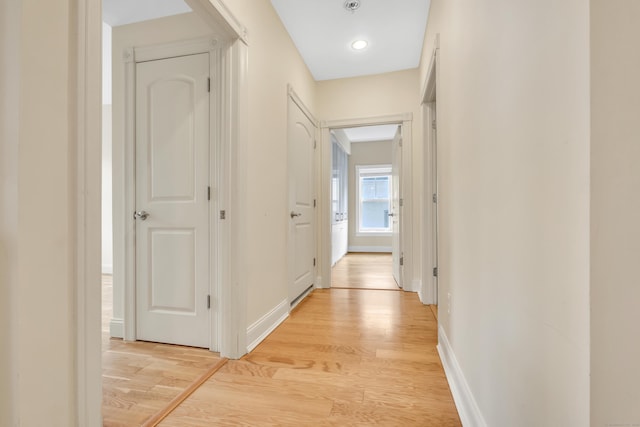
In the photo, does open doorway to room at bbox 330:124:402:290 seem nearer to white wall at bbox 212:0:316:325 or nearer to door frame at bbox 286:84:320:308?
door frame at bbox 286:84:320:308

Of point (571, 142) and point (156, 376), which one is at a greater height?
point (571, 142)

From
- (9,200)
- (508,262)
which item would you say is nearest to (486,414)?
(508,262)

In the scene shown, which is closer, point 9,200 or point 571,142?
point 571,142

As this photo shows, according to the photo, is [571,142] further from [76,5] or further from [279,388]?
[279,388]

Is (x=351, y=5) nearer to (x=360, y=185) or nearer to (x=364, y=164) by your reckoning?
(x=364, y=164)

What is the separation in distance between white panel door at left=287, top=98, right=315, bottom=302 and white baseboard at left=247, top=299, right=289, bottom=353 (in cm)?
24

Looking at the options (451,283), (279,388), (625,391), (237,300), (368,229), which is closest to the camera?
(625,391)

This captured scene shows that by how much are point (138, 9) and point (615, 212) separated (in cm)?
263

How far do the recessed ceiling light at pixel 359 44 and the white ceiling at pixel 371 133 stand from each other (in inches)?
107

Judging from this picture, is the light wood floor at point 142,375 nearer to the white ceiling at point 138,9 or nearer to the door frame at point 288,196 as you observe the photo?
the door frame at point 288,196

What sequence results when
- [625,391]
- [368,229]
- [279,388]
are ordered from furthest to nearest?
[368,229] < [279,388] < [625,391]

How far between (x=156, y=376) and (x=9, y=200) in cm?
126

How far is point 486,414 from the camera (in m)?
0.98

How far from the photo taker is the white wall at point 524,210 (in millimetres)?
523
